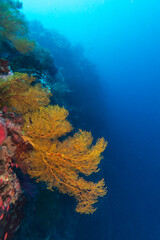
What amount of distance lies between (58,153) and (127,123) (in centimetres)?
2303

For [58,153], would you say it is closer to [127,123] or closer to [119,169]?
[119,169]

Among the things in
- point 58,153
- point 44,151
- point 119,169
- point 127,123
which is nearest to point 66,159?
point 58,153

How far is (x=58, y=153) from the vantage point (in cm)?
289

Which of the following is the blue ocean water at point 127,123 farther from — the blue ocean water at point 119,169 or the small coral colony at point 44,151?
the small coral colony at point 44,151

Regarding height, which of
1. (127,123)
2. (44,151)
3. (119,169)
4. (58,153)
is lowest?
(44,151)

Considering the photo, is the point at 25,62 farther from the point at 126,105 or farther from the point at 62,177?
the point at 126,105

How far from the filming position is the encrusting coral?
2893 millimetres

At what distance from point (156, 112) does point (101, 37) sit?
148 ft

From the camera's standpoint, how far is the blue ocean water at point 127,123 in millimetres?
11594

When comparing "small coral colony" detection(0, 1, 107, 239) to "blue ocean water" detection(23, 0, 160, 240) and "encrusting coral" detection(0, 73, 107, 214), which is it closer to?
"encrusting coral" detection(0, 73, 107, 214)

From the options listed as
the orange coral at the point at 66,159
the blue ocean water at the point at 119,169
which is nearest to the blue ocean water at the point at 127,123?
the blue ocean water at the point at 119,169

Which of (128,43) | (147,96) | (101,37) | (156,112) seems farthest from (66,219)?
(128,43)

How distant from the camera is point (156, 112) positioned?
30641 millimetres

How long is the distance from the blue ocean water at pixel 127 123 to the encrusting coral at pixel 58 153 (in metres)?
8.51
